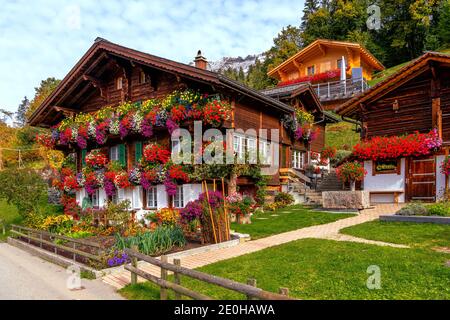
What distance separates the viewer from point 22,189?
16.6 meters

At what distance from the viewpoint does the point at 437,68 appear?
17.0 metres

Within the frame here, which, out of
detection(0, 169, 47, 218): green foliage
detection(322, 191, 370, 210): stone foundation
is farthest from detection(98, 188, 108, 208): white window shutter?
detection(322, 191, 370, 210): stone foundation

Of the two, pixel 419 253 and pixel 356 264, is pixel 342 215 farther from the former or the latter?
pixel 356 264

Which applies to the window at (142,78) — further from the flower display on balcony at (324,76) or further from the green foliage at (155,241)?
the flower display on balcony at (324,76)

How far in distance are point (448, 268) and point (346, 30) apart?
191 ft

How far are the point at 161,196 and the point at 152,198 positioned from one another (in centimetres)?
92

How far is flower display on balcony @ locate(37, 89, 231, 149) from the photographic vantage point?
49.5 feet

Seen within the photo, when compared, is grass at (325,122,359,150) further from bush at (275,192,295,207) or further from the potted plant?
the potted plant

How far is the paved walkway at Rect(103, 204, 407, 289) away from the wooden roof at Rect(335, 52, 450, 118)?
267 inches

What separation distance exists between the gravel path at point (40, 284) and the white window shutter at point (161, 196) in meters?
6.81

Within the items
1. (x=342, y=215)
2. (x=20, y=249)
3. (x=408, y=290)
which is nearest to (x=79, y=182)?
(x=20, y=249)

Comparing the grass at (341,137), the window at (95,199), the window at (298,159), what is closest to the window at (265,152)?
the window at (298,159)

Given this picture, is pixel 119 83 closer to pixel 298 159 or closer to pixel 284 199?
pixel 284 199

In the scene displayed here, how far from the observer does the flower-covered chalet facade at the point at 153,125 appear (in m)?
15.7
